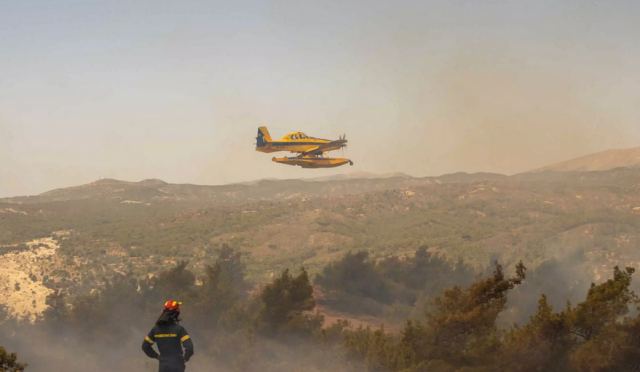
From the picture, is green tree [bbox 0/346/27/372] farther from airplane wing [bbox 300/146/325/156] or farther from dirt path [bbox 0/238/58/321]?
airplane wing [bbox 300/146/325/156]

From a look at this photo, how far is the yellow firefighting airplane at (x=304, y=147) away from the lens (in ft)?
172

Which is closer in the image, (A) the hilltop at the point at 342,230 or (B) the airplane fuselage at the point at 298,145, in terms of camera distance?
(B) the airplane fuselage at the point at 298,145

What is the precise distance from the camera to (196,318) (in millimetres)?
32844

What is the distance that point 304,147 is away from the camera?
53.5 metres

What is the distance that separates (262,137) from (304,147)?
147 inches

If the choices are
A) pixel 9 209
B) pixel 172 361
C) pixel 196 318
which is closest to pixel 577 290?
pixel 196 318

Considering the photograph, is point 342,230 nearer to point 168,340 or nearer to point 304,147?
point 304,147

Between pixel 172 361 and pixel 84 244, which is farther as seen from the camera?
pixel 84 244

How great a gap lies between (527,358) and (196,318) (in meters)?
20.1

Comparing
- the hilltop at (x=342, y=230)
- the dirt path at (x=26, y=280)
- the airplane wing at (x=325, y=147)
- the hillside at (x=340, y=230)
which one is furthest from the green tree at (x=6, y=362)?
the hilltop at (x=342, y=230)

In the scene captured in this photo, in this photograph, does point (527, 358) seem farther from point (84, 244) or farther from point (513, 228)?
point (513, 228)

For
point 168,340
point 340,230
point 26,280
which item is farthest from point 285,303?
point 340,230

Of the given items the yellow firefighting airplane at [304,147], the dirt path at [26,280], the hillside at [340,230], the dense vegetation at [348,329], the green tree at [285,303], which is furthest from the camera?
the hillside at [340,230]

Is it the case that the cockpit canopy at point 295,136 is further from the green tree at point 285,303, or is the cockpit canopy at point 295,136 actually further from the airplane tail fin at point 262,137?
the green tree at point 285,303
